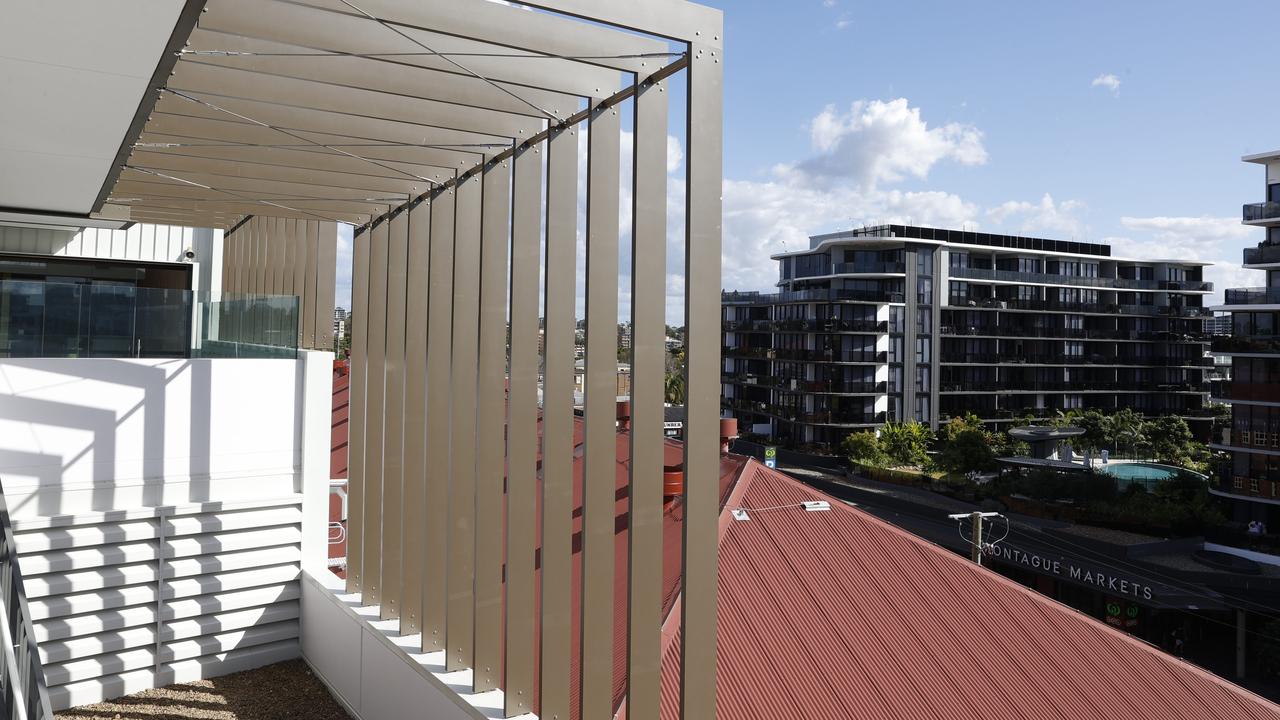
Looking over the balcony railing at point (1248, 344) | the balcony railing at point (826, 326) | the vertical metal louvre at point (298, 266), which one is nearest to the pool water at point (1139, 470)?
the balcony railing at point (1248, 344)

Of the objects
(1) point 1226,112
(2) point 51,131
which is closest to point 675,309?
(2) point 51,131

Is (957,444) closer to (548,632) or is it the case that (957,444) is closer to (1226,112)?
(548,632)

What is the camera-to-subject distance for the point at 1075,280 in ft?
179

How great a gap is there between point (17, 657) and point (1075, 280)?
195 feet

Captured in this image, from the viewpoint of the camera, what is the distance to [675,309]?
461 cm

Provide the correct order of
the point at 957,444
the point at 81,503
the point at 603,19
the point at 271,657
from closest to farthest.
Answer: the point at 603,19 < the point at 81,503 < the point at 271,657 < the point at 957,444

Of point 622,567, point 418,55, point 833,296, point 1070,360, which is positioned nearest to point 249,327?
point 622,567

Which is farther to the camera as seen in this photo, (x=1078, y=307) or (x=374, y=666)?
(x=1078, y=307)

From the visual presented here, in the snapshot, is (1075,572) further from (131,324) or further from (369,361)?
(131,324)

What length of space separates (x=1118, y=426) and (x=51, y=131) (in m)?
50.4

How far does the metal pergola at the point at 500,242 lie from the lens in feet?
13.7

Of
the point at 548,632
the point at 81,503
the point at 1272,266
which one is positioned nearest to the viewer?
the point at 548,632

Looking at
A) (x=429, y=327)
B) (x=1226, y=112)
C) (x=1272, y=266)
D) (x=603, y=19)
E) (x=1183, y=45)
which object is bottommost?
(x=429, y=327)

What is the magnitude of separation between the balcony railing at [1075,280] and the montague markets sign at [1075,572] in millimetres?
26498
